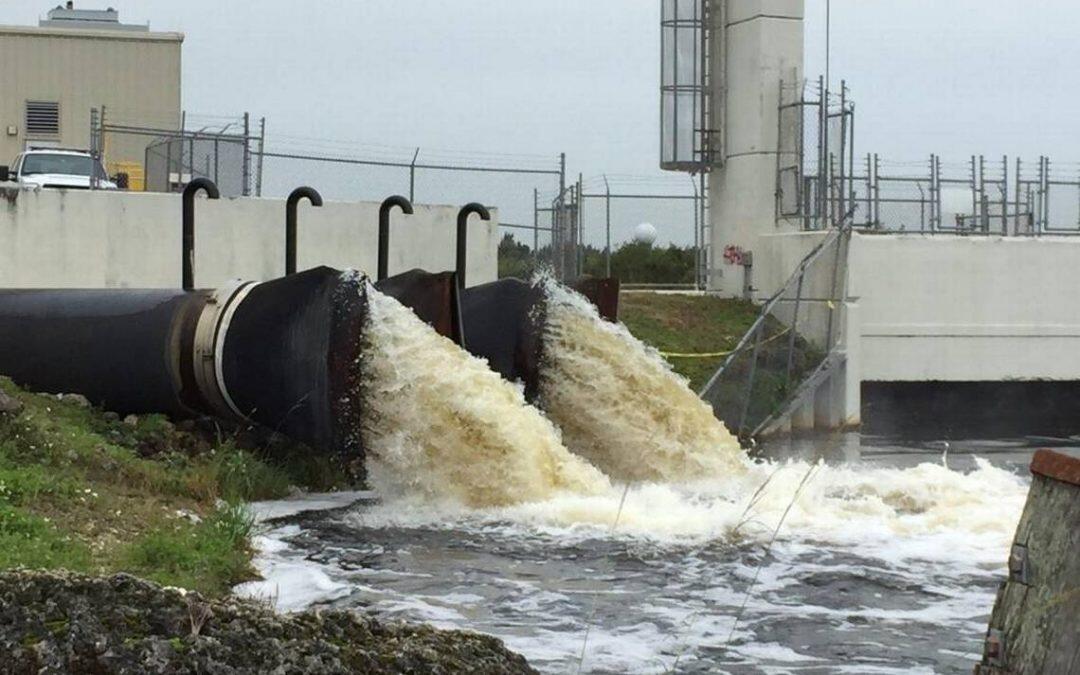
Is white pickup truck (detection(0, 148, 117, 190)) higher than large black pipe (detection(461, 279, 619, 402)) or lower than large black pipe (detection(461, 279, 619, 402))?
higher

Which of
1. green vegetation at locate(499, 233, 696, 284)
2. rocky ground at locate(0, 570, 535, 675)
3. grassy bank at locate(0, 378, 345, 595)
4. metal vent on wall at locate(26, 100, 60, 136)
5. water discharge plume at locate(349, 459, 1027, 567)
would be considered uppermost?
metal vent on wall at locate(26, 100, 60, 136)

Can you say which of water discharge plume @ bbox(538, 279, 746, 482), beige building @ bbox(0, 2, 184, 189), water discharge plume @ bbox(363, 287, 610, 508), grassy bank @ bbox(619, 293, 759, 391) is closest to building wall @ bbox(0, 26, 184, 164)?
beige building @ bbox(0, 2, 184, 189)

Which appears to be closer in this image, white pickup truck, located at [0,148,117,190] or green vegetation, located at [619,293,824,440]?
green vegetation, located at [619,293,824,440]

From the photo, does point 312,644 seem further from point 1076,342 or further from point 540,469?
point 1076,342

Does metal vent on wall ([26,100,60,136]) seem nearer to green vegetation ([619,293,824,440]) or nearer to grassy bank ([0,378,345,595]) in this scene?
green vegetation ([619,293,824,440])

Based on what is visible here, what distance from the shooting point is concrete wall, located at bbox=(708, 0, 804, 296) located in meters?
30.7

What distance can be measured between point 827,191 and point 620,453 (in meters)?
12.9

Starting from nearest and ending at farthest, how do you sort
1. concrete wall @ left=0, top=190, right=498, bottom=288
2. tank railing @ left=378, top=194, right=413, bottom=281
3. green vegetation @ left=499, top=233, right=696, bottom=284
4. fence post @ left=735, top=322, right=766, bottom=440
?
tank railing @ left=378, top=194, right=413, bottom=281 → concrete wall @ left=0, top=190, right=498, bottom=288 → fence post @ left=735, top=322, right=766, bottom=440 → green vegetation @ left=499, top=233, right=696, bottom=284

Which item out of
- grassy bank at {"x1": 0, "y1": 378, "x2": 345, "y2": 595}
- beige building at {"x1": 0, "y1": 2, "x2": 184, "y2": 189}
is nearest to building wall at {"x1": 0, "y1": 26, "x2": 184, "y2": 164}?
beige building at {"x1": 0, "y1": 2, "x2": 184, "y2": 189}

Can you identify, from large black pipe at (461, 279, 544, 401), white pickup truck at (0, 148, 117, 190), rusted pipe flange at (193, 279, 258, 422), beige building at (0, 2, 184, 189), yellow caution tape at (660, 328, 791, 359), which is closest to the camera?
rusted pipe flange at (193, 279, 258, 422)

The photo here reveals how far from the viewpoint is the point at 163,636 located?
503cm

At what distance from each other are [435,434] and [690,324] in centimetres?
1308

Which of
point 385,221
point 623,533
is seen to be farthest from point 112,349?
point 623,533

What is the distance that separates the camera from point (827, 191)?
3023 cm
